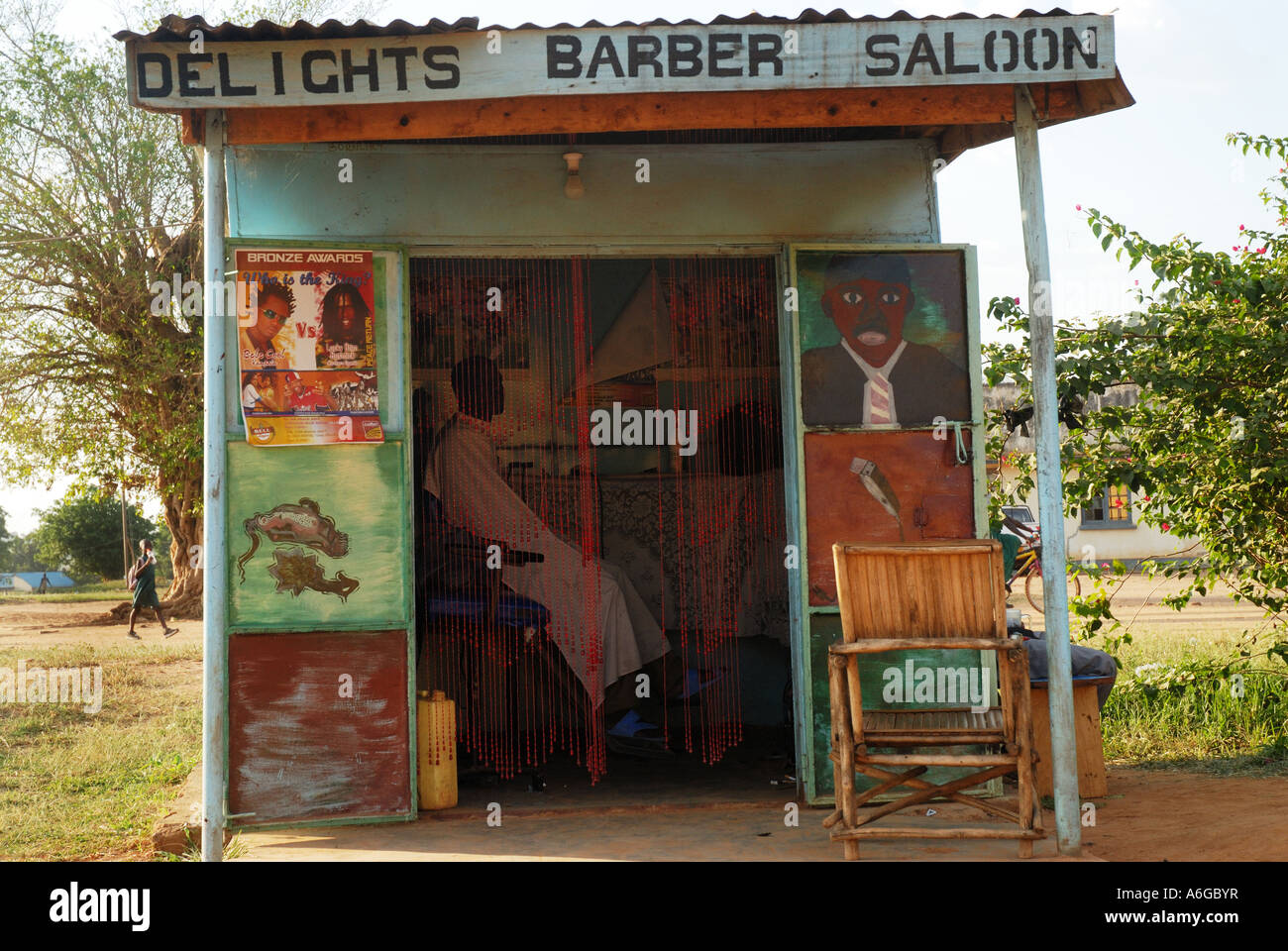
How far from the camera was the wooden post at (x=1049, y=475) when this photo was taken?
473 cm

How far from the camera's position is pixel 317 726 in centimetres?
531

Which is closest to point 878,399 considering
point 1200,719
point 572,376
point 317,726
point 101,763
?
point 572,376

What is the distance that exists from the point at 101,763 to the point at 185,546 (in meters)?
11.1

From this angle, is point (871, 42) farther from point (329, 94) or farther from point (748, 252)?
point (329, 94)

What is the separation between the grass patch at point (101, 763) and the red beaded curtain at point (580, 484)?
1676 millimetres

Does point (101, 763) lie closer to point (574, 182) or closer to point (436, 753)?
point (436, 753)

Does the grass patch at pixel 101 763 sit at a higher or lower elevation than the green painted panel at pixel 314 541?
lower

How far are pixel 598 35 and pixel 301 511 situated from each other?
2.33 meters

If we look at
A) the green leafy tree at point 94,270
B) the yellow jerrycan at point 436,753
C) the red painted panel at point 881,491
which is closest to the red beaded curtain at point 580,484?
the yellow jerrycan at point 436,753

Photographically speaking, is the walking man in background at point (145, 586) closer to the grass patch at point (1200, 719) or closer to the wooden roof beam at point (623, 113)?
the grass patch at point (1200, 719)

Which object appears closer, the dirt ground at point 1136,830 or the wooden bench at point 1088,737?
the dirt ground at point 1136,830

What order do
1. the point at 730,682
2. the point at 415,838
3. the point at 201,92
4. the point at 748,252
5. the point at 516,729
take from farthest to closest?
the point at 730,682 < the point at 516,729 < the point at 748,252 < the point at 415,838 < the point at 201,92
